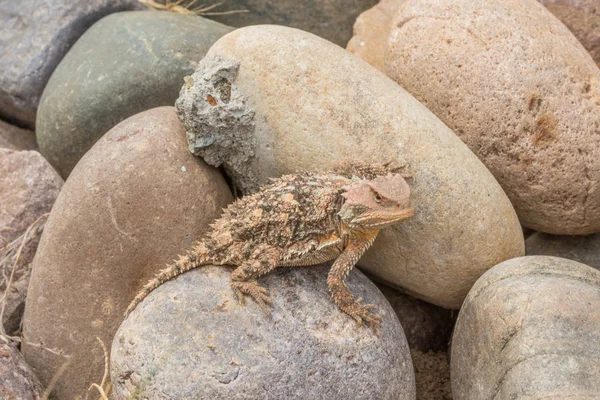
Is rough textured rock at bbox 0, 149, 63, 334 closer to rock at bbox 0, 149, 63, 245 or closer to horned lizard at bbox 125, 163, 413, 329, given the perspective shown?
rock at bbox 0, 149, 63, 245

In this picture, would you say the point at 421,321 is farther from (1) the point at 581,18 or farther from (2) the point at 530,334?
(1) the point at 581,18

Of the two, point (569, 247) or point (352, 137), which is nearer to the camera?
point (352, 137)

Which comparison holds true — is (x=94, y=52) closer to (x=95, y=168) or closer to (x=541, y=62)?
(x=95, y=168)

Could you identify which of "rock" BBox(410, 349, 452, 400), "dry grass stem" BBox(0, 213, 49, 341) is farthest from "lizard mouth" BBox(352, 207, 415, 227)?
"dry grass stem" BBox(0, 213, 49, 341)

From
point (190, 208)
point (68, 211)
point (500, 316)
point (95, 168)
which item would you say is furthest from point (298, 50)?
point (500, 316)

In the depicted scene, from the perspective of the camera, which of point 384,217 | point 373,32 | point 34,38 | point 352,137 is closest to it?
point 384,217

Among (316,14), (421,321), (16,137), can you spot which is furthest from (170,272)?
(316,14)
